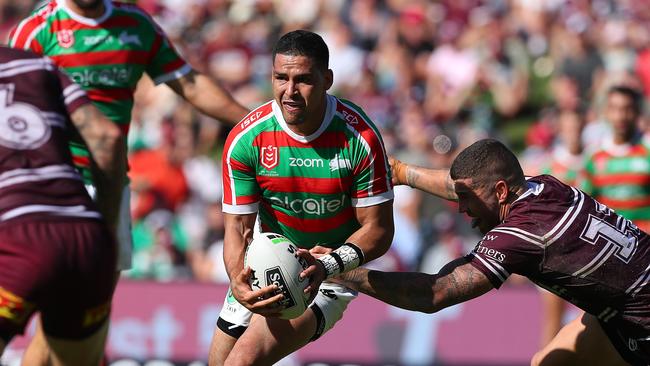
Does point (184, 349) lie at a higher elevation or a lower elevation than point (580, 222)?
lower

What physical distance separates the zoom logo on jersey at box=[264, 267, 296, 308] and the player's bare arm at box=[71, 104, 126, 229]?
37.2 inches

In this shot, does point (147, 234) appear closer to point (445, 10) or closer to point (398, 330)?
point (398, 330)

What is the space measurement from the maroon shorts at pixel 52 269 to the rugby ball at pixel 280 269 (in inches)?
39.9

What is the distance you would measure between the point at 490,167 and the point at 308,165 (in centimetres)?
103

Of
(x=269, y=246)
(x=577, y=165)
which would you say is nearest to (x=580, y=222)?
(x=269, y=246)

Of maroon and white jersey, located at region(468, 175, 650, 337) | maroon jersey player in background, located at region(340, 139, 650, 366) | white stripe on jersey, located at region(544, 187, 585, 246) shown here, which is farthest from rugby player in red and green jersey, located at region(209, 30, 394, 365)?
white stripe on jersey, located at region(544, 187, 585, 246)

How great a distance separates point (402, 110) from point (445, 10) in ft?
10.3

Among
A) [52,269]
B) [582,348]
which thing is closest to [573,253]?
[582,348]

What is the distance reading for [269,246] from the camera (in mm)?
6250

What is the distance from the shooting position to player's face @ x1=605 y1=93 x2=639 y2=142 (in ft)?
35.0

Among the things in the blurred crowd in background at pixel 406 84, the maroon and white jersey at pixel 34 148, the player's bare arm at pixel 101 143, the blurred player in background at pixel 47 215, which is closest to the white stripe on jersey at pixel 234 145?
the player's bare arm at pixel 101 143

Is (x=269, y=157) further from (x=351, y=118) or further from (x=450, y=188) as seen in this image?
(x=450, y=188)

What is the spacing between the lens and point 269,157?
670 cm

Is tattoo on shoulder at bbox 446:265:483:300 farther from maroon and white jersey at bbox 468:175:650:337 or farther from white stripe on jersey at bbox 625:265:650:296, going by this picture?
white stripe on jersey at bbox 625:265:650:296
